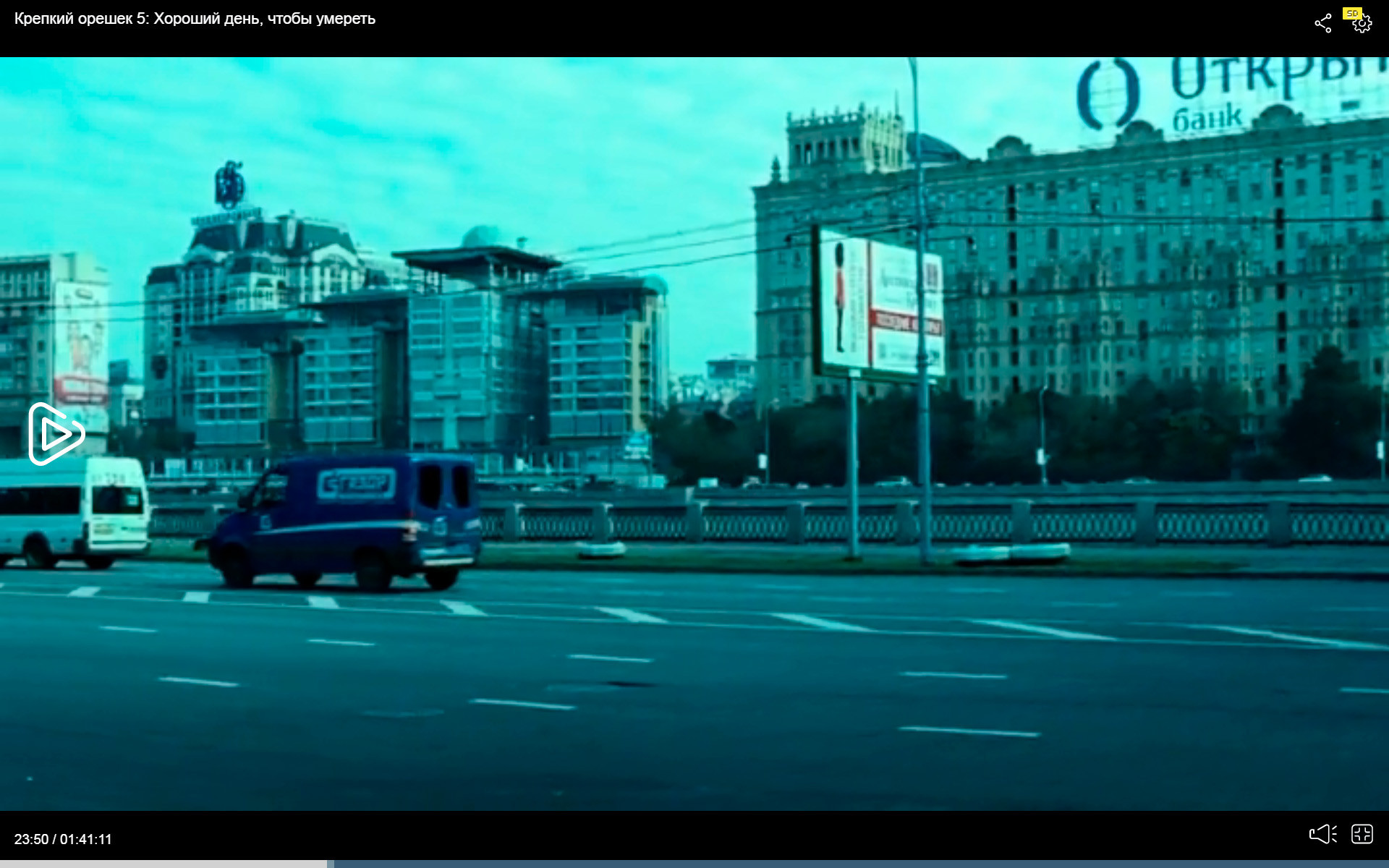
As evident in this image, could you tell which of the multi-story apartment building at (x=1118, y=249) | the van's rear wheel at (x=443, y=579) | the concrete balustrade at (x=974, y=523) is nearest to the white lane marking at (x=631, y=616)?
the van's rear wheel at (x=443, y=579)

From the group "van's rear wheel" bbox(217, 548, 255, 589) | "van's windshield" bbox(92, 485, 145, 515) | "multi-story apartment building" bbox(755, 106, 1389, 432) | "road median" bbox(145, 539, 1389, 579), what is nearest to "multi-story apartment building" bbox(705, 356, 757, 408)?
"multi-story apartment building" bbox(755, 106, 1389, 432)

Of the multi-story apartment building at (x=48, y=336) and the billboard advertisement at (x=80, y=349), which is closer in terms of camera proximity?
the multi-story apartment building at (x=48, y=336)

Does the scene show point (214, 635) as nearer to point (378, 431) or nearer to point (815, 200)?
point (815, 200)

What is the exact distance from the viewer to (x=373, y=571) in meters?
26.3

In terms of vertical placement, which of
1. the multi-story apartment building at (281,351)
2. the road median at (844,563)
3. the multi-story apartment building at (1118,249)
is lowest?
the road median at (844,563)

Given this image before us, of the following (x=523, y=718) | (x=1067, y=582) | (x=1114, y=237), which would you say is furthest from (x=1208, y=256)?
(x=523, y=718)

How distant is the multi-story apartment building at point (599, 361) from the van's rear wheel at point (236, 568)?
20.0 m

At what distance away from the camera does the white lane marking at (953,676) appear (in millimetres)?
13297

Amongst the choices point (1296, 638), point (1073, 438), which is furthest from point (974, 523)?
point (1073, 438)

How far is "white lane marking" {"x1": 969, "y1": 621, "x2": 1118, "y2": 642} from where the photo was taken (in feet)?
54.7

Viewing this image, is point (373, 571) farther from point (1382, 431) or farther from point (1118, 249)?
point (1382, 431)
